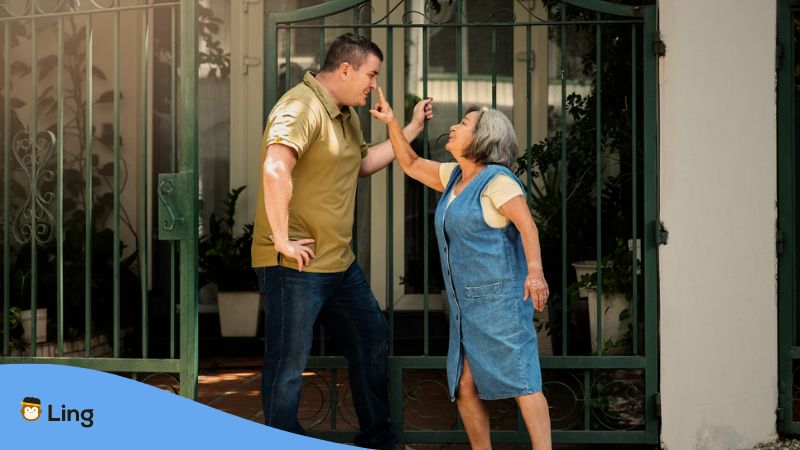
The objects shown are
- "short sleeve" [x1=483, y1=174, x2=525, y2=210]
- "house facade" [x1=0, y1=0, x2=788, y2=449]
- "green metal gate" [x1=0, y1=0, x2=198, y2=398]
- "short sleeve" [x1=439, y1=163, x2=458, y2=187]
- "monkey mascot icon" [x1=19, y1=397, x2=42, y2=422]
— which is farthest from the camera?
"green metal gate" [x1=0, y1=0, x2=198, y2=398]

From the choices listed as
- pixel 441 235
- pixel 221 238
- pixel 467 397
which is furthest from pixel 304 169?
pixel 221 238

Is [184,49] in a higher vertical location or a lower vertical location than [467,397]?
higher

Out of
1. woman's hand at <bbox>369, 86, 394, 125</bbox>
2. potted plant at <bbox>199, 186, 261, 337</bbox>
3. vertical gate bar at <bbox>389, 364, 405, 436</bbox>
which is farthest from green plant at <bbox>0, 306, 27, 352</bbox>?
woman's hand at <bbox>369, 86, 394, 125</bbox>

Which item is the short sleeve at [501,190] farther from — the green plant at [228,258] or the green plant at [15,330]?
the green plant at [228,258]

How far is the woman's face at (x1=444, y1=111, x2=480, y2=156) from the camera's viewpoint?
3.79 m

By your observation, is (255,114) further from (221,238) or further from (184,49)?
(184,49)

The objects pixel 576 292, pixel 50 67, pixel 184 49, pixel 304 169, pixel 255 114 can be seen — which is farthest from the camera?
pixel 255 114

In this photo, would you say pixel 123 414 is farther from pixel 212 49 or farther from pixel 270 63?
pixel 212 49

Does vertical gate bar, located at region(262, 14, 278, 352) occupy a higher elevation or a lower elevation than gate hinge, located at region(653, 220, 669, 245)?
higher

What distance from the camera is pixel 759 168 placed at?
4.27 m

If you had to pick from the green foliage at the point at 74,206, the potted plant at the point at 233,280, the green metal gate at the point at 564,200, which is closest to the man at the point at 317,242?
the green metal gate at the point at 564,200

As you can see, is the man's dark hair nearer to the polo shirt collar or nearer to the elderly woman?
the polo shirt collar

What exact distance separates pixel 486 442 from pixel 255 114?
4272 millimetres

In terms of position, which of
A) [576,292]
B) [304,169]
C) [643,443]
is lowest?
[643,443]
